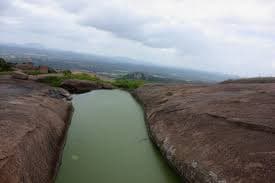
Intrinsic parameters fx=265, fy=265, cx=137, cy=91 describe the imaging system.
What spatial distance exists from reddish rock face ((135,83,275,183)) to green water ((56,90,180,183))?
3.03ft

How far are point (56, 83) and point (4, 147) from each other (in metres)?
33.0

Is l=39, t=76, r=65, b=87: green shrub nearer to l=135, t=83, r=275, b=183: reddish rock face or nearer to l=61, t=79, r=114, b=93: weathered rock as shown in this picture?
l=61, t=79, r=114, b=93: weathered rock

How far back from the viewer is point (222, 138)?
39.4ft

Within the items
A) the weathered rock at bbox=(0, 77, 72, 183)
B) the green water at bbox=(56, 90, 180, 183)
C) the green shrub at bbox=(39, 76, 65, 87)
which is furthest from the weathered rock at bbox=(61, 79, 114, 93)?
the weathered rock at bbox=(0, 77, 72, 183)

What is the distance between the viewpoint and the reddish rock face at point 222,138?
941 cm

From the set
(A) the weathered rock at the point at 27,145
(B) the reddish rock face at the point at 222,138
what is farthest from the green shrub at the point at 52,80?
(B) the reddish rock face at the point at 222,138

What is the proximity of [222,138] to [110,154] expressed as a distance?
233 inches

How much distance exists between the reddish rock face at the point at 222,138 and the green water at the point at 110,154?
924 millimetres

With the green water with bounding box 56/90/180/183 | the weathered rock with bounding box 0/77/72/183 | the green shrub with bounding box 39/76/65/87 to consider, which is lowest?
the green shrub with bounding box 39/76/65/87

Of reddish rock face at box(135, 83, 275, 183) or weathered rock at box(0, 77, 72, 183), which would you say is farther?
reddish rock face at box(135, 83, 275, 183)

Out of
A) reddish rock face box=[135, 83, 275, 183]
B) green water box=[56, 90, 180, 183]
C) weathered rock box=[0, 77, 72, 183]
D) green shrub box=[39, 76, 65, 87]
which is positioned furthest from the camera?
green shrub box=[39, 76, 65, 87]

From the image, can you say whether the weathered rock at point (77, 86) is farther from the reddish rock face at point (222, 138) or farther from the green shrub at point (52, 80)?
the reddish rock face at point (222, 138)

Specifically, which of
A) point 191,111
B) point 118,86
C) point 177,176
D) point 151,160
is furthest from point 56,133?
point 118,86

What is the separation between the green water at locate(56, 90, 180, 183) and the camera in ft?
38.8
